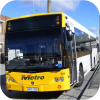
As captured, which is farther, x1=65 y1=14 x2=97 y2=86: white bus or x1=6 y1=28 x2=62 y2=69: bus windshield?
x1=65 y1=14 x2=97 y2=86: white bus

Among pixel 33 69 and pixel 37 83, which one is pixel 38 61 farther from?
pixel 37 83

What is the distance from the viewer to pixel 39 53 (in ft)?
19.2

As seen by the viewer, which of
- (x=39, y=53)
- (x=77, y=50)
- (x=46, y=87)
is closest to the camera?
(x=46, y=87)

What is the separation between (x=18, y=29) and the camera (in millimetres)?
6258

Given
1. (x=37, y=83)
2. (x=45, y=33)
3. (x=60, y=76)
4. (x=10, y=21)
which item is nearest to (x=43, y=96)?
(x=37, y=83)

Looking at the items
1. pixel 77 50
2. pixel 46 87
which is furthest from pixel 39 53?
pixel 77 50

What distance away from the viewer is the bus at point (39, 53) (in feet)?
18.7

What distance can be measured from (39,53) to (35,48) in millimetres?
249

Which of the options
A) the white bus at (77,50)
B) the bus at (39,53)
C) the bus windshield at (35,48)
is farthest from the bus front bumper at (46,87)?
the white bus at (77,50)

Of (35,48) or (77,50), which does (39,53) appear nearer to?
(35,48)

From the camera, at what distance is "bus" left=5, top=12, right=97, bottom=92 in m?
5.70

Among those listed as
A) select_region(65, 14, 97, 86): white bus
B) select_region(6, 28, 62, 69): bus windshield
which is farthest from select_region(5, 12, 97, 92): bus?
select_region(65, 14, 97, 86): white bus

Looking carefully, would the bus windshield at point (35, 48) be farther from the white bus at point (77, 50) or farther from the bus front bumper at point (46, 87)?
the white bus at point (77, 50)

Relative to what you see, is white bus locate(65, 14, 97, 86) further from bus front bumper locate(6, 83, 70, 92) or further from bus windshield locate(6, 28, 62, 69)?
bus front bumper locate(6, 83, 70, 92)
